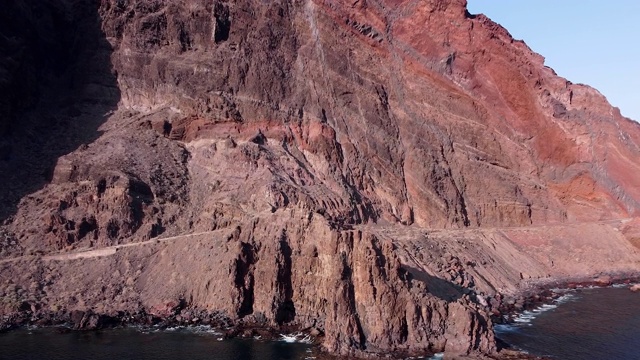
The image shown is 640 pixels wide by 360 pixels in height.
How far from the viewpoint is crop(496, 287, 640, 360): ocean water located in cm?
3478

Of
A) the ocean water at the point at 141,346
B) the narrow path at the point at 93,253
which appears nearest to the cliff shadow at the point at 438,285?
the ocean water at the point at 141,346

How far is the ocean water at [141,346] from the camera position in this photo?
A: 32.9m

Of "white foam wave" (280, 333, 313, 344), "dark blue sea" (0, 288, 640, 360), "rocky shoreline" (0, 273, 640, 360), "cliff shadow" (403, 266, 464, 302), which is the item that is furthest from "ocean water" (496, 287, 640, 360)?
"white foam wave" (280, 333, 313, 344)

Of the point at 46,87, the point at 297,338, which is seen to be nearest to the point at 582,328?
the point at 297,338

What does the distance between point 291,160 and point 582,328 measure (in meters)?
30.1

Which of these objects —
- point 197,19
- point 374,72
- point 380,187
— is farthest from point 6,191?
point 374,72

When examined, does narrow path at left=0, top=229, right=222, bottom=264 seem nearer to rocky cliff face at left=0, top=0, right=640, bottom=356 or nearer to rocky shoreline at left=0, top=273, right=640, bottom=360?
rocky cliff face at left=0, top=0, right=640, bottom=356

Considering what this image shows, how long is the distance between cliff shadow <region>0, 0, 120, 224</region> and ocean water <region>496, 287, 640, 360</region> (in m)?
43.2

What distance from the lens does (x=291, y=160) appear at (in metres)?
56.7

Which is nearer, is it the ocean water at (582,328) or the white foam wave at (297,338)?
the ocean water at (582,328)

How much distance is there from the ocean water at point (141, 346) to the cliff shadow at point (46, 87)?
57.4 feet

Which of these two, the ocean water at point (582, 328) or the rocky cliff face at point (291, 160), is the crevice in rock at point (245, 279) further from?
the ocean water at point (582, 328)

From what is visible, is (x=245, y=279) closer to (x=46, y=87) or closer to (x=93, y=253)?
(x=93, y=253)


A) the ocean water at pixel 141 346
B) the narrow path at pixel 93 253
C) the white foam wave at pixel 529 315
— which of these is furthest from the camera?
the narrow path at pixel 93 253
